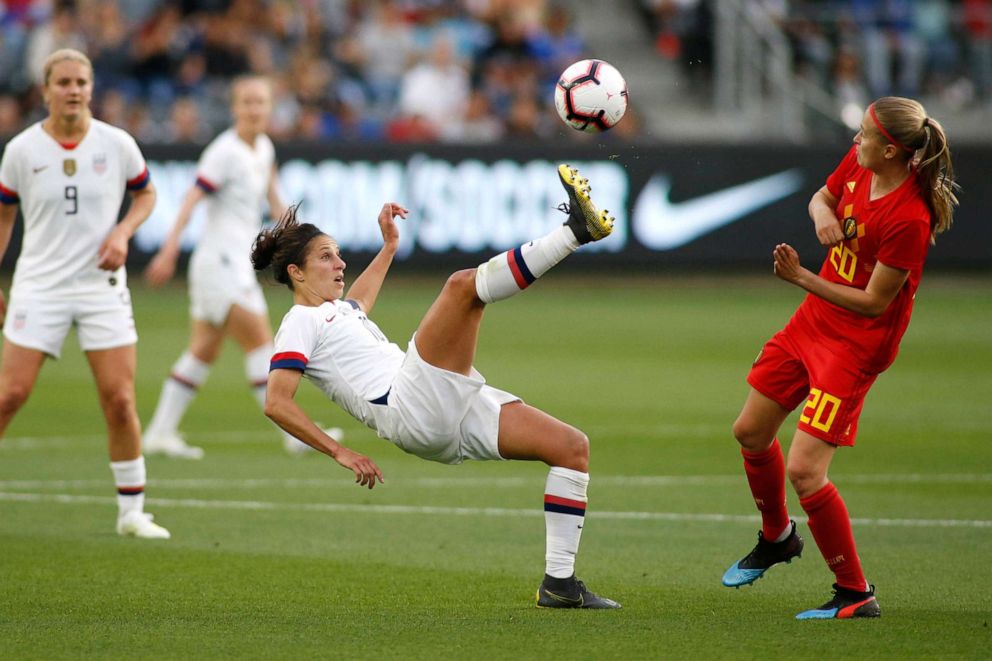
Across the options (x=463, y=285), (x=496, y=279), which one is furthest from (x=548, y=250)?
(x=463, y=285)

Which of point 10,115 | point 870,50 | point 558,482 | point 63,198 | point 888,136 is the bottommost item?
point 558,482

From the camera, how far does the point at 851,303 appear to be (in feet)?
21.6

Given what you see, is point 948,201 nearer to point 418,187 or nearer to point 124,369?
point 124,369

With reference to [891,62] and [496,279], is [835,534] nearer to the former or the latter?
[496,279]

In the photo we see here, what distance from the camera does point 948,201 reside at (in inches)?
262

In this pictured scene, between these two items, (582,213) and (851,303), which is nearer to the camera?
(582,213)

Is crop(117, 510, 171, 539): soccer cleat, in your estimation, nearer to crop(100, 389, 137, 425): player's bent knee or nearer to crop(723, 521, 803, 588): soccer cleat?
crop(100, 389, 137, 425): player's bent knee

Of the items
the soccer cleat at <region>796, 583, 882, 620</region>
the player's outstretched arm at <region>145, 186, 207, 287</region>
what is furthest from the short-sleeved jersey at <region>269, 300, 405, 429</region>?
the player's outstretched arm at <region>145, 186, 207, 287</region>

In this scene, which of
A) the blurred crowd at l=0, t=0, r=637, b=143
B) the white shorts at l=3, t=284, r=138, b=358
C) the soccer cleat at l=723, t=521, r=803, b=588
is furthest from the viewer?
the blurred crowd at l=0, t=0, r=637, b=143

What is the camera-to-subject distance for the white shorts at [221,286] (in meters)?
11.9

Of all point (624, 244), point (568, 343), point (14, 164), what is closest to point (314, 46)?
point (624, 244)

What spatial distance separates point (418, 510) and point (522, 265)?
3554mm

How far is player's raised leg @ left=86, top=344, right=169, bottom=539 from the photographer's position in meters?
8.56

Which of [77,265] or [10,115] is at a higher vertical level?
[10,115]
